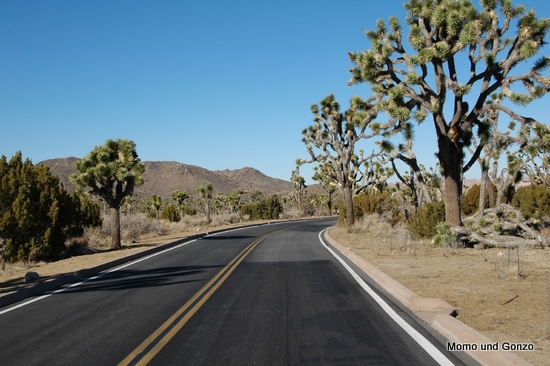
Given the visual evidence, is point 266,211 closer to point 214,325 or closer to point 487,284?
point 487,284

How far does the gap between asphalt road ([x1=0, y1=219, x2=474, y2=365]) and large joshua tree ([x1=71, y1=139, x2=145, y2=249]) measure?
1270 cm

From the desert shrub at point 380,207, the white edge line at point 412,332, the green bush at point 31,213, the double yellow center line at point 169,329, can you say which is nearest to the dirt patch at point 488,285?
the white edge line at point 412,332

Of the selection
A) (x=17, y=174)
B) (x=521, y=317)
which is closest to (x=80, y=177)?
(x=17, y=174)

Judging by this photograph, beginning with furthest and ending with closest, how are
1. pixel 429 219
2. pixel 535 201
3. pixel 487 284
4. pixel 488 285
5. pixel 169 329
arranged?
pixel 535 201 < pixel 429 219 < pixel 487 284 < pixel 488 285 < pixel 169 329

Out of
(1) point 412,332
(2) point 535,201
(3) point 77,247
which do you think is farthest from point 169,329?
(2) point 535,201

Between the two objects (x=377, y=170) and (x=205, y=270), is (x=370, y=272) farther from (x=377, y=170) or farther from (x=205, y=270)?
(x=377, y=170)

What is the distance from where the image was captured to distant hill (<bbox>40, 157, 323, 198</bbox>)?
134 m

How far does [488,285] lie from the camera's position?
10.6 m

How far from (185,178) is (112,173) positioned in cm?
12715

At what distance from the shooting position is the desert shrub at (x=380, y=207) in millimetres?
36906

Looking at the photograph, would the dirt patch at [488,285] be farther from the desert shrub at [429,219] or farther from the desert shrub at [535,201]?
the desert shrub at [535,201]

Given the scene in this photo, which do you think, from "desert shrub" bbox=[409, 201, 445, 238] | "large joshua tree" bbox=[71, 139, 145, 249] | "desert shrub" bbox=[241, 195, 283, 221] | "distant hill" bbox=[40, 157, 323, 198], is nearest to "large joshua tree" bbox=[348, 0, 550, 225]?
"desert shrub" bbox=[409, 201, 445, 238]

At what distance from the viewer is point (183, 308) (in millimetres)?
9469

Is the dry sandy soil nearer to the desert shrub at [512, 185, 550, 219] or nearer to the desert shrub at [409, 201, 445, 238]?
the desert shrub at [409, 201, 445, 238]
